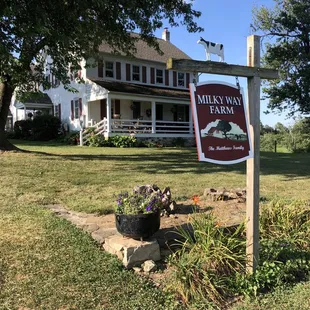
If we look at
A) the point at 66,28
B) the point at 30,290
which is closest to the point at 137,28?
the point at 66,28

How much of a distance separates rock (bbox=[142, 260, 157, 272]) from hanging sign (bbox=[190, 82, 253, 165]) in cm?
128

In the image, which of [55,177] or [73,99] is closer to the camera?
[55,177]

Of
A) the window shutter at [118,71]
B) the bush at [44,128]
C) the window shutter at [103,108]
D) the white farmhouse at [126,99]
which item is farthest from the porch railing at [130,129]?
the bush at [44,128]

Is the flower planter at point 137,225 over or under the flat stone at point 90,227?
over

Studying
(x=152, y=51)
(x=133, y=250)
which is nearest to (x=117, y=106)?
(x=152, y=51)

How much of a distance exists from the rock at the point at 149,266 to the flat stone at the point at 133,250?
0.06 meters

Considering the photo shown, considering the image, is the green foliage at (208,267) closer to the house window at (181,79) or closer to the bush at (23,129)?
the bush at (23,129)

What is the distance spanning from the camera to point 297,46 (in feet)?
82.3

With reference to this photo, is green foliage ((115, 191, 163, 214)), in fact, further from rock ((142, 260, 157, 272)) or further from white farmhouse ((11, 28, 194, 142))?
white farmhouse ((11, 28, 194, 142))

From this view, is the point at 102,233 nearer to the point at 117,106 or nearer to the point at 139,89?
the point at 139,89

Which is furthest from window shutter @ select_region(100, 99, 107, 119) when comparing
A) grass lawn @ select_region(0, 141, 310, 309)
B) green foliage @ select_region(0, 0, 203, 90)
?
grass lawn @ select_region(0, 141, 310, 309)

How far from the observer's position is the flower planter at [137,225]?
3.66m

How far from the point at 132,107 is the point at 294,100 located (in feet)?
38.6

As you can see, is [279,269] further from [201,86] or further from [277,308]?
[201,86]
